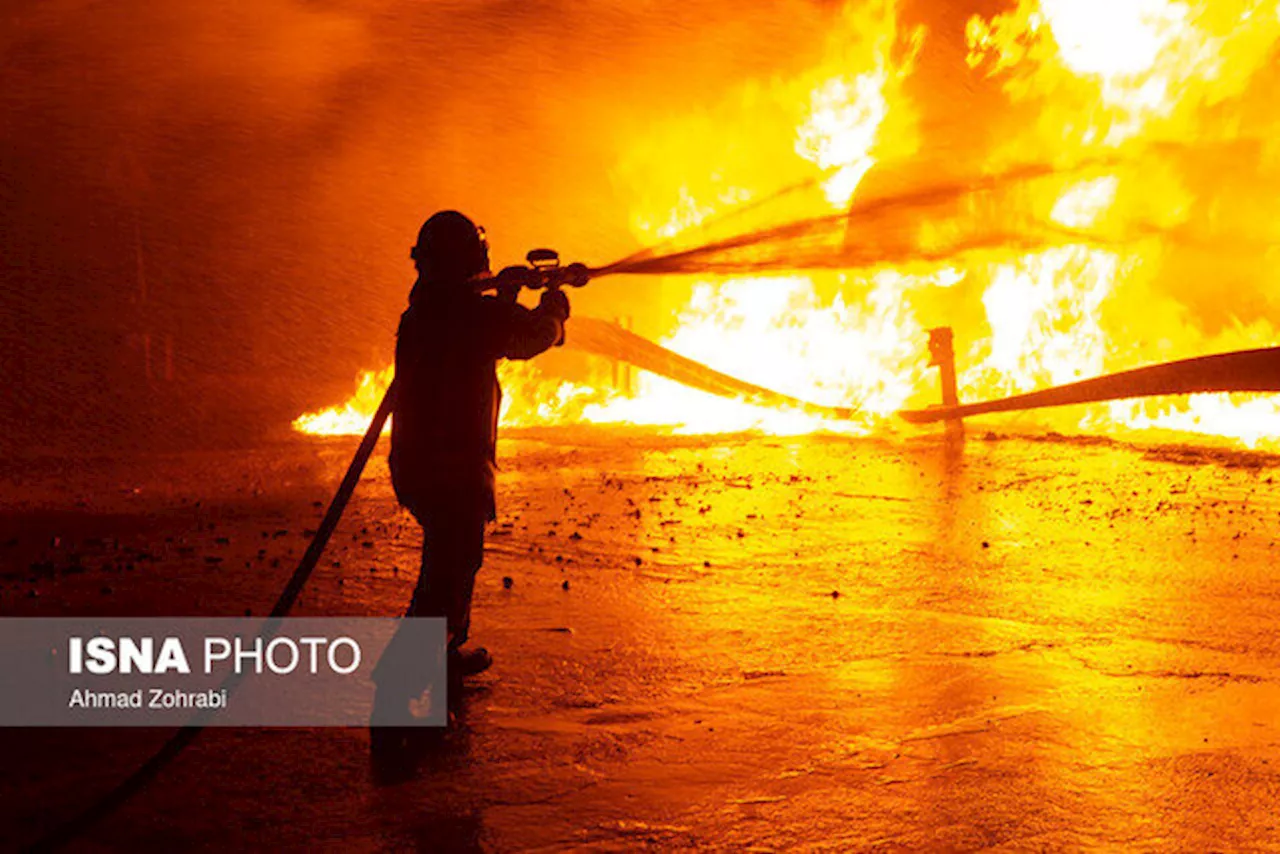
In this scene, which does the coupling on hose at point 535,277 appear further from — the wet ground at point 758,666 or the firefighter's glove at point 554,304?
the wet ground at point 758,666

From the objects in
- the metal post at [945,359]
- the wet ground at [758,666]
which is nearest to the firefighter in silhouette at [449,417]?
the wet ground at [758,666]

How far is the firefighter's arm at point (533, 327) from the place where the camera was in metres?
4.61

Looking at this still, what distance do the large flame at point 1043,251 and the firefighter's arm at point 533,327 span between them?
8855 millimetres

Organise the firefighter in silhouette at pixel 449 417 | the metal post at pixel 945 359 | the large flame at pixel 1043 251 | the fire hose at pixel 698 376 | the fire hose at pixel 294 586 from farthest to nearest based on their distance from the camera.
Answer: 1. the large flame at pixel 1043 251
2. the metal post at pixel 945 359
3. the firefighter in silhouette at pixel 449 417
4. the fire hose at pixel 698 376
5. the fire hose at pixel 294 586

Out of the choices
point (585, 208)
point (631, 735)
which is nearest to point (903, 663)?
point (631, 735)

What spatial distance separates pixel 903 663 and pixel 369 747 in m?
2.44

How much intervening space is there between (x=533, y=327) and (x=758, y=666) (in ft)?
6.20

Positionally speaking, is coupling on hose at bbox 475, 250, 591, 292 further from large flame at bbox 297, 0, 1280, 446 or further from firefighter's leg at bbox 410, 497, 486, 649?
large flame at bbox 297, 0, 1280, 446

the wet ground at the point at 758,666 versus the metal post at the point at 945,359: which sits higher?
the metal post at the point at 945,359

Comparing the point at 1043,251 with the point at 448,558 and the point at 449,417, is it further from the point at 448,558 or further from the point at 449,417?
the point at 448,558

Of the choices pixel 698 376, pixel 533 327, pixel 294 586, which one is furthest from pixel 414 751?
pixel 698 376

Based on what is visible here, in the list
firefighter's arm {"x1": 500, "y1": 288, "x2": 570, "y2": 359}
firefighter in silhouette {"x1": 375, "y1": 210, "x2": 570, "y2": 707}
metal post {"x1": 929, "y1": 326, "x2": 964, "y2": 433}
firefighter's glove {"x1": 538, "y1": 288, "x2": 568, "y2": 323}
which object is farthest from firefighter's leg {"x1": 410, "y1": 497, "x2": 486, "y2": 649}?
metal post {"x1": 929, "y1": 326, "x2": 964, "y2": 433}

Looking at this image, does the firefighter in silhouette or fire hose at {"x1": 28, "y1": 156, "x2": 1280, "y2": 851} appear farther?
the firefighter in silhouette

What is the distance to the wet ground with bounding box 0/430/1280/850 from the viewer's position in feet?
11.9
